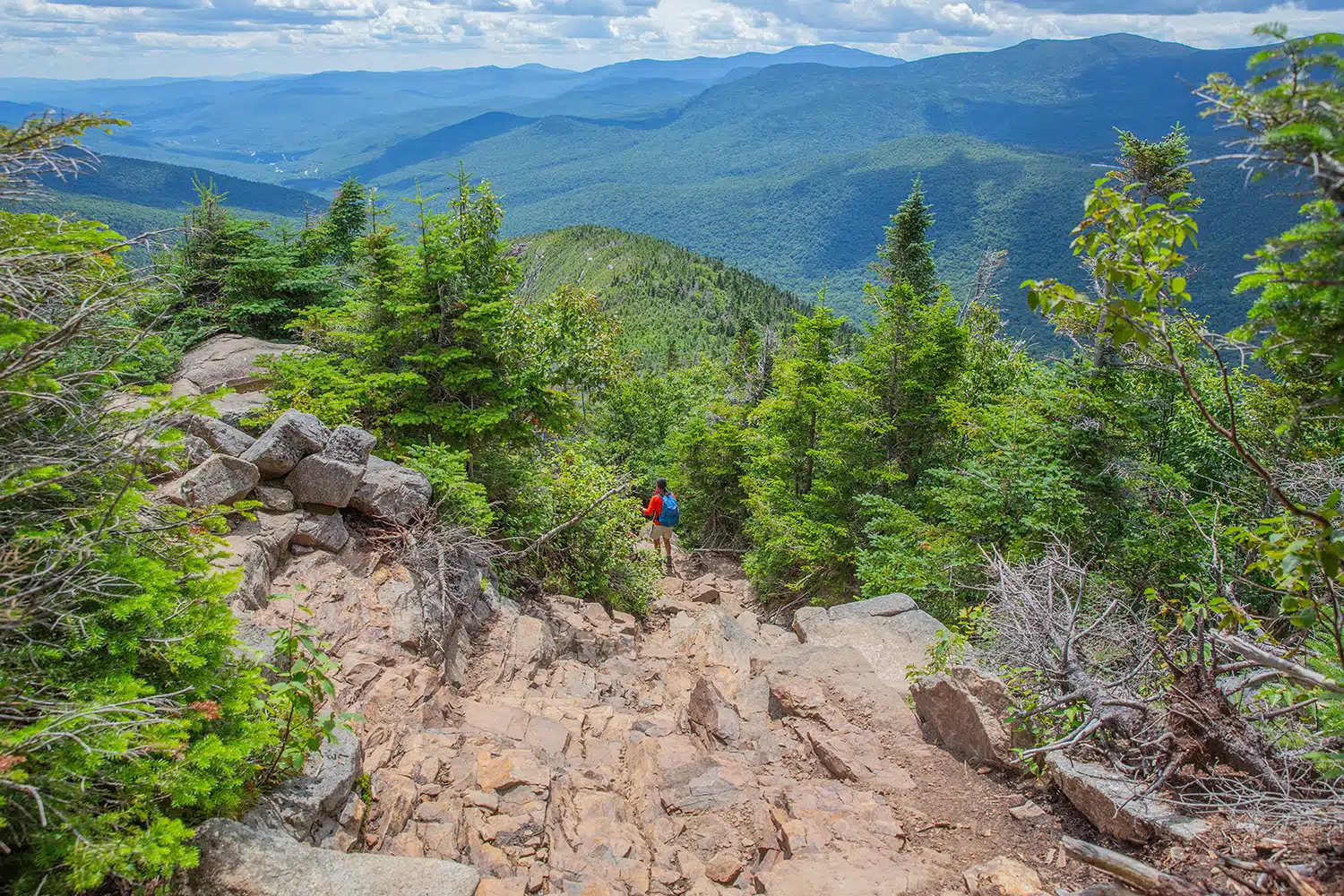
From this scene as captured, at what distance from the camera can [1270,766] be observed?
443 cm

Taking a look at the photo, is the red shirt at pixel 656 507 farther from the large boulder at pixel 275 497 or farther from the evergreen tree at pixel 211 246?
the evergreen tree at pixel 211 246

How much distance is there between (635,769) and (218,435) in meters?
6.56

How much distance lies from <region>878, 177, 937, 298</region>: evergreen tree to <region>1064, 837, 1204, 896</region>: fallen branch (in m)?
27.6

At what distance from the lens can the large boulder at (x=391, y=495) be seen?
9383 millimetres

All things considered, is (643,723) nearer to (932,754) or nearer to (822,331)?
(932,754)

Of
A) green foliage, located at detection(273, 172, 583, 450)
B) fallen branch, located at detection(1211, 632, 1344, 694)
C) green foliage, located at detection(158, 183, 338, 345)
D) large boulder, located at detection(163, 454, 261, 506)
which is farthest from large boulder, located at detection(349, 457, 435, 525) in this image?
green foliage, located at detection(158, 183, 338, 345)

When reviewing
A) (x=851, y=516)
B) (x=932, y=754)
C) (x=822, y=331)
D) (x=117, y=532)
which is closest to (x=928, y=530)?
(x=851, y=516)

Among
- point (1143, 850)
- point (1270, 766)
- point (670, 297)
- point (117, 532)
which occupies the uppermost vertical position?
point (117, 532)

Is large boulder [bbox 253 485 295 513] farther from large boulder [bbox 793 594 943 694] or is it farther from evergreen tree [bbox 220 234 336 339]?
evergreen tree [bbox 220 234 336 339]

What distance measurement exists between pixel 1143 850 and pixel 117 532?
23.1 ft

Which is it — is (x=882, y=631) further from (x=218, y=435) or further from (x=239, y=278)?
(x=239, y=278)

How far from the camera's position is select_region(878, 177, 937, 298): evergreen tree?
96.6 feet

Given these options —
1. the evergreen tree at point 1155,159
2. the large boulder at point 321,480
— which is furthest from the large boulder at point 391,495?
the evergreen tree at point 1155,159

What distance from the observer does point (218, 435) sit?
28.3 ft
